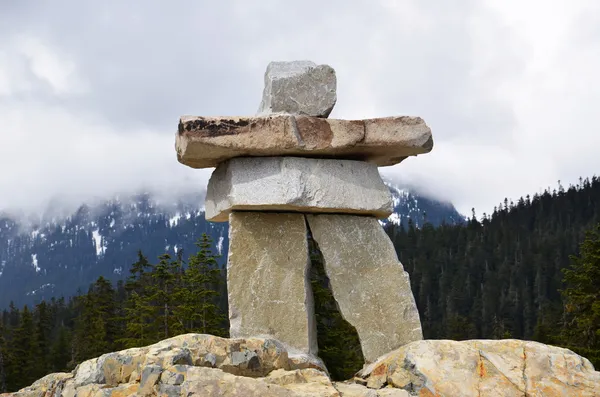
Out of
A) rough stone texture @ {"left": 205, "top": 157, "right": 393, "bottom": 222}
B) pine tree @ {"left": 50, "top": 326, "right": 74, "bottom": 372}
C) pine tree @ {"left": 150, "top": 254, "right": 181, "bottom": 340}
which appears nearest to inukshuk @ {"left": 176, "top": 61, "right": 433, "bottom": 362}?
rough stone texture @ {"left": 205, "top": 157, "right": 393, "bottom": 222}

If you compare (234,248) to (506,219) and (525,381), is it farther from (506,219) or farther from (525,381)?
(506,219)

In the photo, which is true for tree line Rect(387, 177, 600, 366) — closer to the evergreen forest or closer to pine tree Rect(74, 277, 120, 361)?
the evergreen forest

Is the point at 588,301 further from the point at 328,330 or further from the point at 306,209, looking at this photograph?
the point at 306,209

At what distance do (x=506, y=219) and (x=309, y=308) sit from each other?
98.7 m

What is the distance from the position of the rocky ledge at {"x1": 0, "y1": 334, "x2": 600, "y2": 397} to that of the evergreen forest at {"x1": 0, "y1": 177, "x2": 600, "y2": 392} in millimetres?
3354

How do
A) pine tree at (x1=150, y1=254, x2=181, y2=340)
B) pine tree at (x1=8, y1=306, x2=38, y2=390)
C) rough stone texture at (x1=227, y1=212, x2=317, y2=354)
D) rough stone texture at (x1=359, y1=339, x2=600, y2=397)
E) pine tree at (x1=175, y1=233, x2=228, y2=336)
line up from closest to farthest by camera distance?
1. rough stone texture at (x1=359, y1=339, x2=600, y2=397)
2. rough stone texture at (x1=227, y1=212, x2=317, y2=354)
3. pine tree at (x1=175, y1=233, x2=228, y2=336)
4. pine tree at (x1=150, y1=254, x2=181, y2=340)
5. pine tree at (x1=8, y1=306, x2=38, y2=390)

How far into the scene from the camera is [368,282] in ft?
31.9

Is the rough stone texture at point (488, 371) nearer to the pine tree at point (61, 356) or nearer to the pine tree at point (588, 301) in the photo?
the pine tree at point (588, 301)

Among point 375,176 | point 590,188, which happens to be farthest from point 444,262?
point 375,176

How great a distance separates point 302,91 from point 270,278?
2581 mm

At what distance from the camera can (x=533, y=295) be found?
81125 mm

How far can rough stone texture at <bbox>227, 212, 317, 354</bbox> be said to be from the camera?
953 cm

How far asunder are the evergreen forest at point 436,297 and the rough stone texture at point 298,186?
190 cm

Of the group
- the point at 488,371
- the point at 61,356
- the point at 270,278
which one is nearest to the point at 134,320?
the point at 61,356
